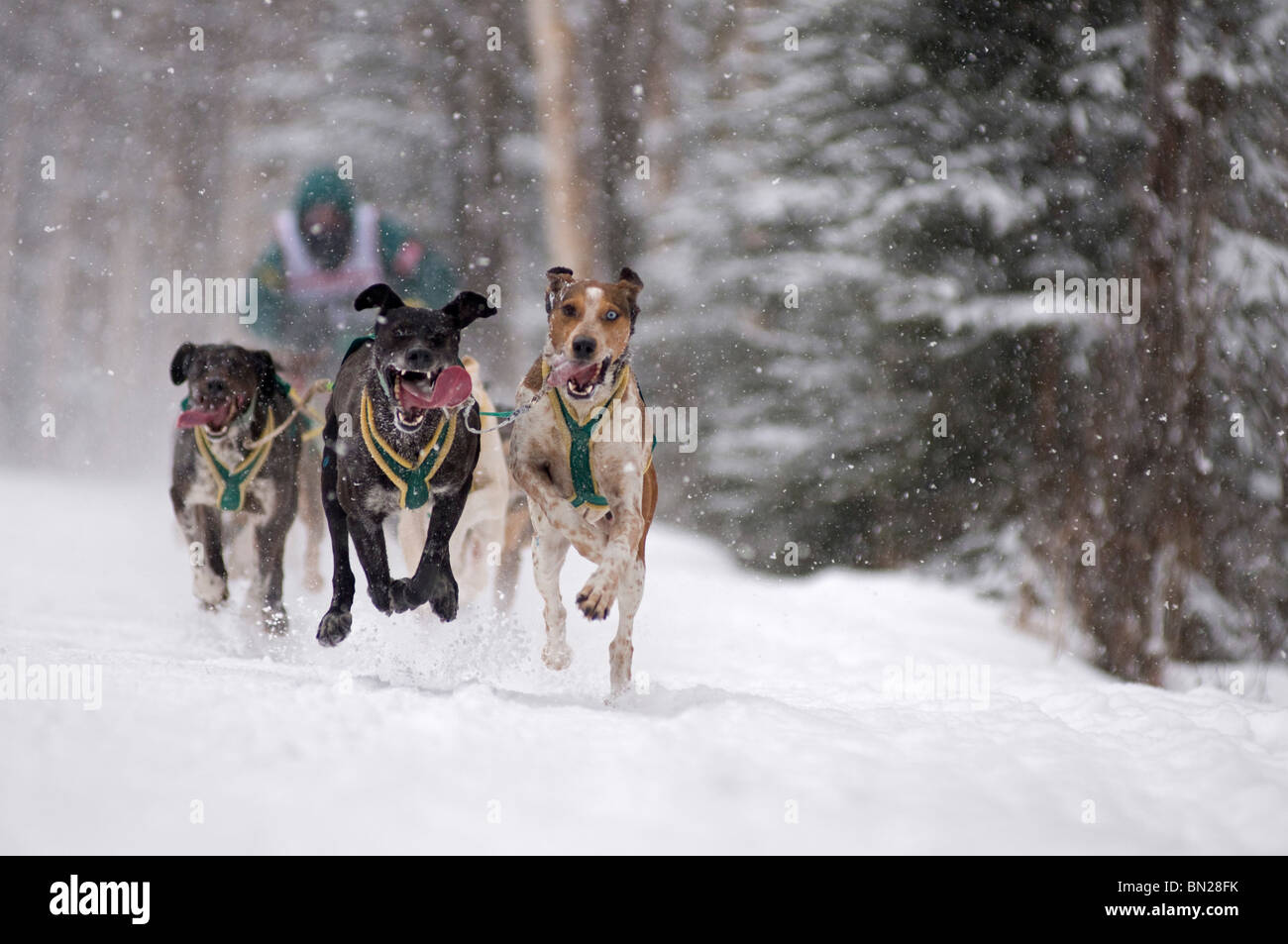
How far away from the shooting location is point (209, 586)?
5469 mm

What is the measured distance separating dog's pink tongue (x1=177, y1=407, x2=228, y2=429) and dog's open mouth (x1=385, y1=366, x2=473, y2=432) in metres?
1.35

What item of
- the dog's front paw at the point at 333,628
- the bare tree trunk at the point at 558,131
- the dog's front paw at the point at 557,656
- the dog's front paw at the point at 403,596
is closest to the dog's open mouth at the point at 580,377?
the dog's front paw at the point at 403,596

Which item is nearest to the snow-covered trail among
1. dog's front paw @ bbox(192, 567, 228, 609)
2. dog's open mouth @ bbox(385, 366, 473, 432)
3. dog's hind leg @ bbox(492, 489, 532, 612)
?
dog's front paw @ bbox(192, 567, 228, 609)

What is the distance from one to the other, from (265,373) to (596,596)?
8.36 ft

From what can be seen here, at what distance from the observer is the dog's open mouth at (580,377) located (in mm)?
4184

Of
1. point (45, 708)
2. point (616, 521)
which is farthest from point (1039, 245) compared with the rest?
point (45, 708)

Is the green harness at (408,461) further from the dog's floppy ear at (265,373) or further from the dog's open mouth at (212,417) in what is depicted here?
the dog's floppy ear at (265,373)

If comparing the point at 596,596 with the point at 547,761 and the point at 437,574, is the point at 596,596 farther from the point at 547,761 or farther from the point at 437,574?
the point at 547,761

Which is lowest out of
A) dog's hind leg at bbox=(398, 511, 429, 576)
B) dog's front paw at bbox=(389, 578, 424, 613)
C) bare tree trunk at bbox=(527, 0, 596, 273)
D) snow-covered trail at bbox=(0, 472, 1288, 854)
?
snow-covered trail at bbox=(0, 472, 1288, 854)

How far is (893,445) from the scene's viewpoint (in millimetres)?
10156

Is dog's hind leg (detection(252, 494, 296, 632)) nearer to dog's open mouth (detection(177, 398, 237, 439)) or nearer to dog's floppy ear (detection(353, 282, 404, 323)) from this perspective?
dog's open mouth (detection(177, 398, 237, 439))

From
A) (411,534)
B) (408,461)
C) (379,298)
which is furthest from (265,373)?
(408,461)

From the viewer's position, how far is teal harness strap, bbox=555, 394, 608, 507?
4328 millimetres

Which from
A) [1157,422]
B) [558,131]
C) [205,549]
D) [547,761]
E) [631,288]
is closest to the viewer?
[547,761]
